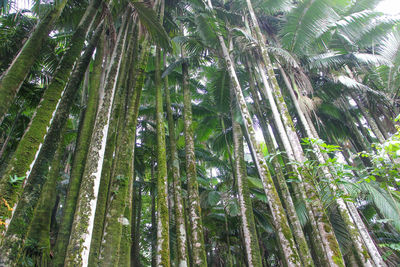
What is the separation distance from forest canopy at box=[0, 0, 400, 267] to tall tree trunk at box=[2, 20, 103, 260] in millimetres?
16

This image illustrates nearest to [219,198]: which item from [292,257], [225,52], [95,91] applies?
[292,257]

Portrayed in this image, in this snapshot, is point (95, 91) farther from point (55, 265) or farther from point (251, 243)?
point (251, 243)

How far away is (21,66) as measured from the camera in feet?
10.0

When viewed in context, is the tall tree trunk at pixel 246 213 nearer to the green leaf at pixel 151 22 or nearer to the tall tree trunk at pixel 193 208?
the tall tree trunk at pixel 193 208

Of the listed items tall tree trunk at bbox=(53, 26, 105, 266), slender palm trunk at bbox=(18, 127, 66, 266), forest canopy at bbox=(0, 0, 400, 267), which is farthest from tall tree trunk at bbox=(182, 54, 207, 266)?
slender palm trunk at bbox=(18, 127, 66, 266)

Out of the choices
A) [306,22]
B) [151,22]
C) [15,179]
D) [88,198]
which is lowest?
[15,179]

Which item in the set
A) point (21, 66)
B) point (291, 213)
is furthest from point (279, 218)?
point (21, 66)

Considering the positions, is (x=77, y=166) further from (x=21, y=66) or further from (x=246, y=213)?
(x=246, y=213)

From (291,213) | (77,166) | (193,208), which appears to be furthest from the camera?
(291,213)

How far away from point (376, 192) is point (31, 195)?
7.99 metres

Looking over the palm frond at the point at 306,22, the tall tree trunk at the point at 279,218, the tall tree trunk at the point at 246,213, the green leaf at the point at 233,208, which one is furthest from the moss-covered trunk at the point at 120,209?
the palm frond at the point at 306,22

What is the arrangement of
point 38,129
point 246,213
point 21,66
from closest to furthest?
point 38,129, point 21,66, point 246,213

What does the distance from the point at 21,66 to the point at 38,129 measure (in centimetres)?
91

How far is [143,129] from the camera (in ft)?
38.2
